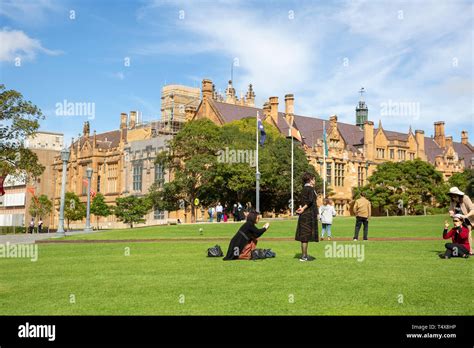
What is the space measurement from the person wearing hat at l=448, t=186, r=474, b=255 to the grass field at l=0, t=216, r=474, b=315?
4.18 ft

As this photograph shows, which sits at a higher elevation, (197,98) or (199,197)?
(197,98)

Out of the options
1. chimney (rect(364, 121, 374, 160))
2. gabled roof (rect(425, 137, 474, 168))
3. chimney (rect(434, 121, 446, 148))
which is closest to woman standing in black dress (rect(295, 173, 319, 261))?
chimney (rect(364, 121, 374, 160))

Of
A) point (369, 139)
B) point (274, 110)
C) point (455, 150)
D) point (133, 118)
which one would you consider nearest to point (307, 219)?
point (274, 110)

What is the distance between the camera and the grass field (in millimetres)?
8773

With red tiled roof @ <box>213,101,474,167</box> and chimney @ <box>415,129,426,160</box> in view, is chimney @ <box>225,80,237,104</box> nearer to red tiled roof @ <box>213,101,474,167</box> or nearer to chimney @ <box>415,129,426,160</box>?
red tiled roof @ <box>213,101,474,167</box>

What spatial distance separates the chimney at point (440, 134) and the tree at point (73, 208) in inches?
2491

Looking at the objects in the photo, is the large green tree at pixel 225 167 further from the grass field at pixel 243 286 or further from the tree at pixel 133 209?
the grass field at pixel 243 286

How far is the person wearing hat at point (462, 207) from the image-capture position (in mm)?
15383

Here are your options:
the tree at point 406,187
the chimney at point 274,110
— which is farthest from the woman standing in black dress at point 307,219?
the chimney at point 274,110

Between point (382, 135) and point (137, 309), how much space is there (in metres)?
80.7

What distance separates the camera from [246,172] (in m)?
52.1

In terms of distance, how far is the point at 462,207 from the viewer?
15773 millimetres
